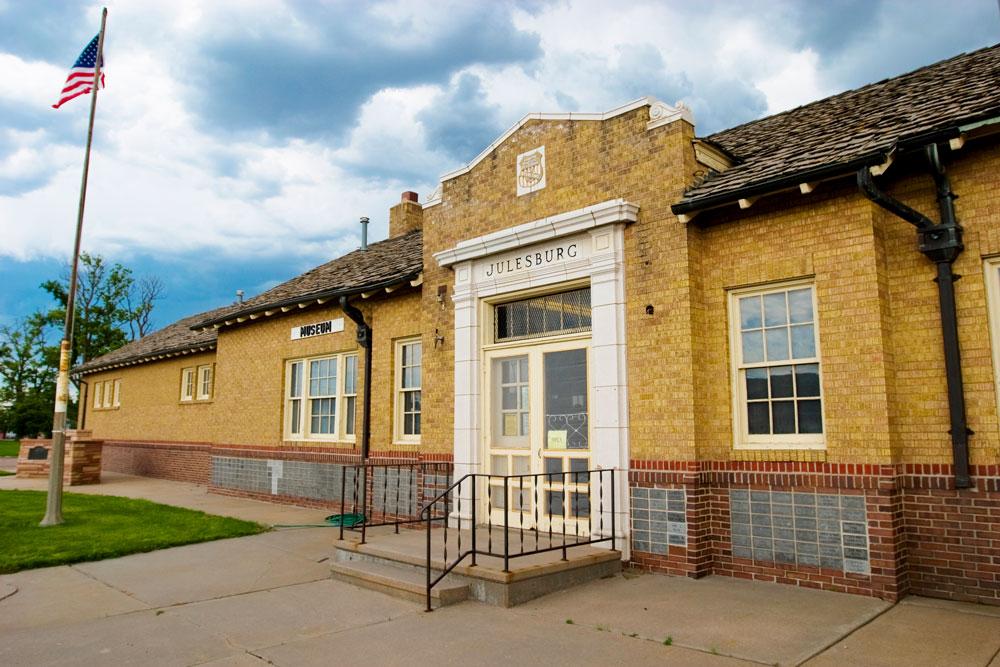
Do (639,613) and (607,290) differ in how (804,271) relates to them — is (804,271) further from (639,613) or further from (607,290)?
(639,613)

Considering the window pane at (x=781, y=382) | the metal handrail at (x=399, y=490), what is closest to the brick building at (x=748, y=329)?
the window pane at (x=781, y=382)

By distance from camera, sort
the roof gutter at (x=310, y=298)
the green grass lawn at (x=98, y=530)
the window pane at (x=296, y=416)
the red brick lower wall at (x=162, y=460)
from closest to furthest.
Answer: the green grass lawn at (x=98, y=530) < the roof gutter at (x=310, y=298) < the window pane at (x=296, y=416) < the red brick lower wall at (x=162, y=460)

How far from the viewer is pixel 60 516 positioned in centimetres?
1106

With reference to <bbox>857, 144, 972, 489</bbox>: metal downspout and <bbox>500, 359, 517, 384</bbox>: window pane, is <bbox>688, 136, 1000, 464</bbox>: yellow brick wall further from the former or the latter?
<bbox>500, 359, 517, 384</bbox>: window pane

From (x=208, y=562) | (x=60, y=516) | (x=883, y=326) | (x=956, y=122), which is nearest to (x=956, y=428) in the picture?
(x=883, y=326)

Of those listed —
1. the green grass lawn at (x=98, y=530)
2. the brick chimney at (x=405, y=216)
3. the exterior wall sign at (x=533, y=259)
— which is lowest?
the green grass lawn at (x=98, y=530)

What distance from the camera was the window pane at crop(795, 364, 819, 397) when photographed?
7074mm

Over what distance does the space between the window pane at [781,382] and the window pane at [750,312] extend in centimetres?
51

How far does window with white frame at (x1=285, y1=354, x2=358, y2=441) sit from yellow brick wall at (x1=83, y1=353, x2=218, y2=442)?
3.07 m

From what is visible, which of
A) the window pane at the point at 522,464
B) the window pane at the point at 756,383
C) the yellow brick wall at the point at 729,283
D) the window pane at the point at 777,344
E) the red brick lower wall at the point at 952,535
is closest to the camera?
the red brick lower wall at the point at 952,535

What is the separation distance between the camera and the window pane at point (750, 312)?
759 cm

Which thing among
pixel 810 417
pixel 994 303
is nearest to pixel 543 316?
pixel 810 417

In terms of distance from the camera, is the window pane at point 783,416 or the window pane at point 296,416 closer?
the window pane at point 783,416

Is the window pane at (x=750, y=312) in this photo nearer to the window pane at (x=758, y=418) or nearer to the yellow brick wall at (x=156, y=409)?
the window pane at (x=758, y=418)
